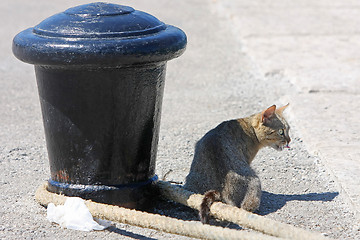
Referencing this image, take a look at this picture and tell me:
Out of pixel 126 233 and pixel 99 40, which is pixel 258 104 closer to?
pixel 126 233

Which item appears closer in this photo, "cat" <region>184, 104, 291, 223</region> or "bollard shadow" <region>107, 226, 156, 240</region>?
"bollard shadow" <region>107, 226, 156, 240</region>

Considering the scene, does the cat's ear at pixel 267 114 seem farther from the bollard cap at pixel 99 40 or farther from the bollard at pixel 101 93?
the bollard cap at pixel 99 40

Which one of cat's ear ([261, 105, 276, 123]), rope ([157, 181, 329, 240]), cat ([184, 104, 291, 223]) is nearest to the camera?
rope ([157, 181, 329, 240])

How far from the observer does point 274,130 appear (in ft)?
16.3

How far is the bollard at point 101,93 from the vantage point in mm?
3627

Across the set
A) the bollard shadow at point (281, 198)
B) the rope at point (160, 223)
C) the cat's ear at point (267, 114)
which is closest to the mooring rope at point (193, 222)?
the rope at point (160, 223)

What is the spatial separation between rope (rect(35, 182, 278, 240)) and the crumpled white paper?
1.7 inches

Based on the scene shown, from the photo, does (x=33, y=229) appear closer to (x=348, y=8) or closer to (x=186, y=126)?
(x=186, y=126)

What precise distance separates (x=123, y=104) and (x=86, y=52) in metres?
0.45

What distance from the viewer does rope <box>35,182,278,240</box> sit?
3363 mm

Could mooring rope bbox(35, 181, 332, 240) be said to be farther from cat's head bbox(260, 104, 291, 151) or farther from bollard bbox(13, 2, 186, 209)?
cat's head bbox(260, 104, 291, 151)

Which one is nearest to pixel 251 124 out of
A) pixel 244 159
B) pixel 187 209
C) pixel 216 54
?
pixel 244 159

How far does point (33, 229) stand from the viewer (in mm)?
3838

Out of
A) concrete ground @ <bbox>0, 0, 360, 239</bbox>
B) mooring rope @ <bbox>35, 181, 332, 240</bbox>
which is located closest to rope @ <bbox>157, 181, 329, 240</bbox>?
mooring rope @ <bbox>35, 181, 332, 240</bbox>
